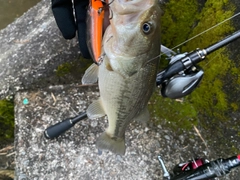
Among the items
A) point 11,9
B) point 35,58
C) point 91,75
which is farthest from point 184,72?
point 11,9

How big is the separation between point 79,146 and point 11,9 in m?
2.51

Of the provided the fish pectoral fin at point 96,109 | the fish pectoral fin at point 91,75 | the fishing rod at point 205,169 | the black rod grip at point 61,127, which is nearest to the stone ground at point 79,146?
the black rod grip at point 61,127

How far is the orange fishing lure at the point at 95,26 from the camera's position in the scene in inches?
65.5

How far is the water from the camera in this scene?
3986mm

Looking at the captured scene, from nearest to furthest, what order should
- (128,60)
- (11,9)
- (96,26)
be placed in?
(128,60), (96,26), (11,9)

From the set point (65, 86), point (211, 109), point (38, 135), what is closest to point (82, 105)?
point (65, 86)

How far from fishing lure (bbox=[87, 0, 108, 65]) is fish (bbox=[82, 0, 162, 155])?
4.0 inches

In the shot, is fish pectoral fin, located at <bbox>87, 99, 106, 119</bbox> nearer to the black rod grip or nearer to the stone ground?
the black rod grip

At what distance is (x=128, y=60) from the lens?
4.91 ft

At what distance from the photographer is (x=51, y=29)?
2.49 meters

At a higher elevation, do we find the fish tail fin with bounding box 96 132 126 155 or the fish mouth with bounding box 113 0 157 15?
the fish mouth with bounding box 113 0 157 15

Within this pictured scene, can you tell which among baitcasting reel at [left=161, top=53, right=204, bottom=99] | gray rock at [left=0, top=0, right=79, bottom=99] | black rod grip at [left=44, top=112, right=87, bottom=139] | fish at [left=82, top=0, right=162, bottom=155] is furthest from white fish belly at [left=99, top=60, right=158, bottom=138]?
gray rock at [left=0, top=0, right=79, bottom=99]

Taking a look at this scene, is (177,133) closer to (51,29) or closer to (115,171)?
(115,171)

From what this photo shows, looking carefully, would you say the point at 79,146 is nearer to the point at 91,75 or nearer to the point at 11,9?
the point at 91,75
